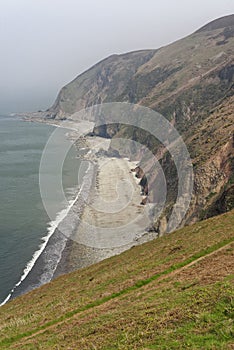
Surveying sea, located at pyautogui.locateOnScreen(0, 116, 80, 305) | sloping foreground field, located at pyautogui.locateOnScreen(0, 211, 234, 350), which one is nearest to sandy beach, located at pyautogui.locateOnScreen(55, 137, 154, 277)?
sea, located at pyautogui.locateOnScreen(0, 116, 80, 305)

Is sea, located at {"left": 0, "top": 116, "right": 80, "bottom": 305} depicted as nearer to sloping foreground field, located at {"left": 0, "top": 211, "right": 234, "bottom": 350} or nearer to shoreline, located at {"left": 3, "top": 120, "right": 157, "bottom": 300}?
shoreline, located at {"left": 3, "top": 120, "right": 157, "bottom": 300}

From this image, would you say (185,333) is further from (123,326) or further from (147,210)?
(147,210)

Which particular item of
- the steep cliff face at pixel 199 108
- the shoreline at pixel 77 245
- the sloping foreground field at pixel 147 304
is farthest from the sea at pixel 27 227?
the steep cliff face at pixel 199 108

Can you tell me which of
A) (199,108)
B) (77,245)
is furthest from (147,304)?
(199,108)

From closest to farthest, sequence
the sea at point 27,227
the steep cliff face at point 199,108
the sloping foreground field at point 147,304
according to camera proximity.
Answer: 1. the sloping foreground field at point 147,304
2. the sea at point 27,227
3. the steep cliff face at point 199,108

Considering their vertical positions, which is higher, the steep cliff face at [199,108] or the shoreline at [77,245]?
the steep cliff face at [199,108]

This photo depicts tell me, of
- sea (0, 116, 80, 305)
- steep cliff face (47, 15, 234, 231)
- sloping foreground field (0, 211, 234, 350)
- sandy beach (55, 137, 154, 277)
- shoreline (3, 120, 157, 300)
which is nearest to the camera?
sloping foreground field (0, 211, 234, 350)

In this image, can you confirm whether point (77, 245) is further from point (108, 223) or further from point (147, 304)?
point (147, 304)

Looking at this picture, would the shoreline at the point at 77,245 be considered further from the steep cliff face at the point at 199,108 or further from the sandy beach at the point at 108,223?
the steep cliff face at the point at 199,108
